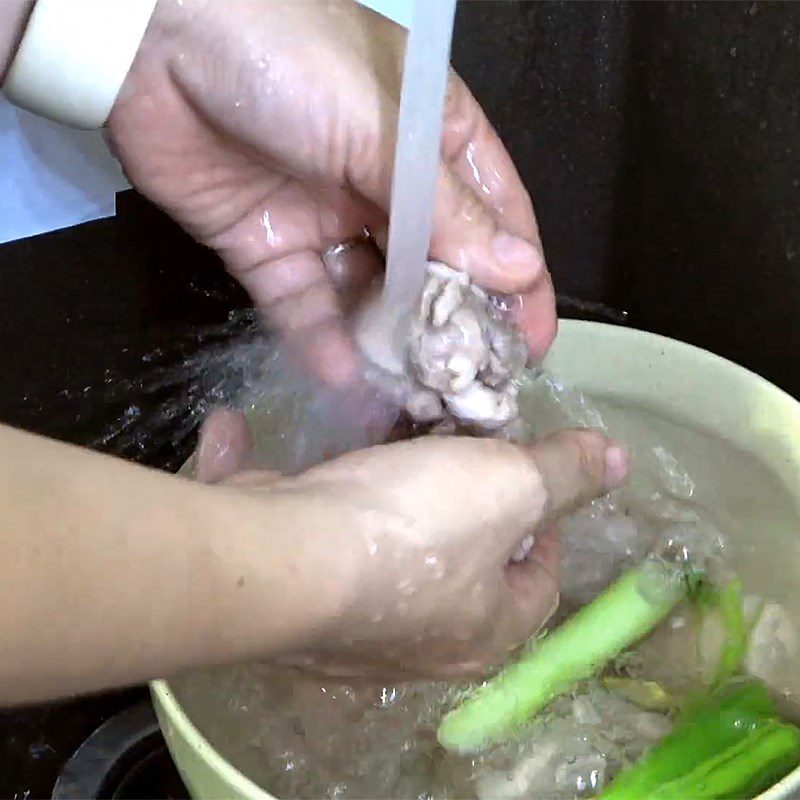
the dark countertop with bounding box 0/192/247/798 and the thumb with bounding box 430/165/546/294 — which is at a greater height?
the thumb with bounding box 430/165/546/294

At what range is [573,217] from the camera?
785 millimetres

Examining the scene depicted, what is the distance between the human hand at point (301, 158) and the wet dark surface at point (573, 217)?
0.10 metres

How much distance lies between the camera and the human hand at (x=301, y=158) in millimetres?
518

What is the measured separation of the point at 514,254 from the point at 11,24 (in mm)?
271

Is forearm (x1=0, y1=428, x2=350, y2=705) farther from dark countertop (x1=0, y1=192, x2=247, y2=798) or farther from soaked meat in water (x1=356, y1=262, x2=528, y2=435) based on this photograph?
dark countertop (x1=0, y1=192, x2=247, y2=798)

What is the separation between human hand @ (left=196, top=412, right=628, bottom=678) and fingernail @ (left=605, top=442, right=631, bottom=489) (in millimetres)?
12

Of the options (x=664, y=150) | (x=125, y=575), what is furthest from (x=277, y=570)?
(x=664, y=150)

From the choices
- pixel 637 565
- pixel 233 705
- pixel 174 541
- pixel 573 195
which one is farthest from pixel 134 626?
pixel 573 195

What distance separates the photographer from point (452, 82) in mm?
555

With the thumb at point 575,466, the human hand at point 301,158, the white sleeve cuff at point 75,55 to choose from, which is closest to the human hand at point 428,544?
the thumb at point 575,466

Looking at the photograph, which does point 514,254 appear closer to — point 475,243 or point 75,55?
point 475,243

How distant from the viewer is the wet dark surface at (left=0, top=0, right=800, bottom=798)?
0.64 metres

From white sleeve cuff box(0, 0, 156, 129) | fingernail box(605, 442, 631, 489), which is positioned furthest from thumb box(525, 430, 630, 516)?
white sleeve cuff box(0, 0, 156, 129)

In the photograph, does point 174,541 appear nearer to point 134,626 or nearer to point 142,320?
point 134,626
